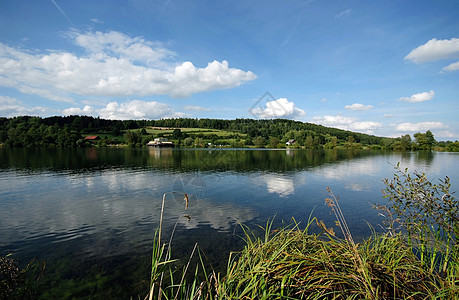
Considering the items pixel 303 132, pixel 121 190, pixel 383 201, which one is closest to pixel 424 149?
pixel 303 132

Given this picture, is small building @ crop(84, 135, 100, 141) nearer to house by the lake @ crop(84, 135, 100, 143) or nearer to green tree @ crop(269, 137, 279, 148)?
house by the lake @ crop(84, 135, 100, 143)

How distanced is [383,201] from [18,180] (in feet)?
138

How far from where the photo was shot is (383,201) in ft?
70.4

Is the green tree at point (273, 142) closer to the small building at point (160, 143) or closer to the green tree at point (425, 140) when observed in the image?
the small building at point (160, 143)

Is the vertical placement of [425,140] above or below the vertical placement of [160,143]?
below

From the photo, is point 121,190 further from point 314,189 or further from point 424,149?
point 424,149

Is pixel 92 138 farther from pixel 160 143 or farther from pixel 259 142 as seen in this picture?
pixel 259 142

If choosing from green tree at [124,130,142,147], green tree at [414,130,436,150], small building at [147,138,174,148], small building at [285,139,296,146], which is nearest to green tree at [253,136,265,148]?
small building at [285,139,296,146]

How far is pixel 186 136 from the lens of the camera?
176625 mm

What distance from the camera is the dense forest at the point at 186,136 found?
443ft

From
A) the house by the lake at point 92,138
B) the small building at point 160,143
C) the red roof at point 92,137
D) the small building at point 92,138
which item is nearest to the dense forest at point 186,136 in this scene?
the house by the lake at point 92,138

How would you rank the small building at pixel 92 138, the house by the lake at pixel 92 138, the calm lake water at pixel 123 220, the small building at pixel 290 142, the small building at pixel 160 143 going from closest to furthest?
the calm lake water at pixel 123 220
the small building at pixel 92 138
the house by the lake at pixel 92 138
the small building at pixel 160 143
the small building at pixel 290 142

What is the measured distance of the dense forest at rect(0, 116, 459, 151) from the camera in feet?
443

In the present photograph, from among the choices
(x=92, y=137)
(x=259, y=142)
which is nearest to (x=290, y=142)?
(x=259, y=142)
